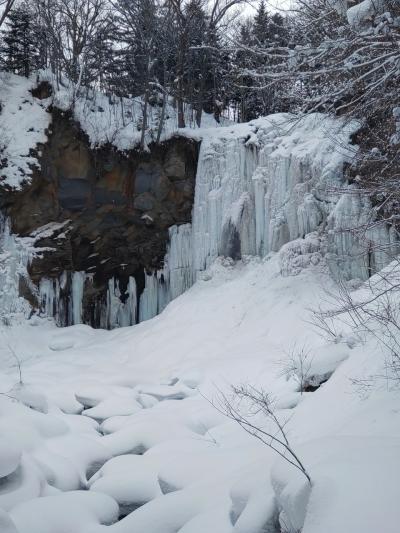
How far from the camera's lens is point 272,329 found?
1074cm

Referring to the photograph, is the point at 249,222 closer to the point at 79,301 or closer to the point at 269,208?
the point at 269,208

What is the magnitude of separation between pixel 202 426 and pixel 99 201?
31.5 ft

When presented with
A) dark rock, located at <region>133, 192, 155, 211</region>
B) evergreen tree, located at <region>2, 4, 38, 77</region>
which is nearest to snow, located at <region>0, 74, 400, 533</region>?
dark rock, located at <region>133, 192, 155, 211</region>

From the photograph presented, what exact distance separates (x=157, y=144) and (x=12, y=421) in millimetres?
10502

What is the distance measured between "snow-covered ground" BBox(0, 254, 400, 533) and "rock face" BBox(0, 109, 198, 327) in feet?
8.55

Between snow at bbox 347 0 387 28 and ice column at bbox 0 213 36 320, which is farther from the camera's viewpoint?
ice column at bbox 0 213 36 320

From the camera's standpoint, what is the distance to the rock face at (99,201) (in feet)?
49.3

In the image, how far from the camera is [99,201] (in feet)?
50.9

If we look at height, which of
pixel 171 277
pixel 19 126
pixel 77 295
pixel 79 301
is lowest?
pixel 79 301

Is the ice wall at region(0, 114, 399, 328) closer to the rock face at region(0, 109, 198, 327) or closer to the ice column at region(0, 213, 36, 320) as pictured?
the ice column at region(0, 213, 36, 320)

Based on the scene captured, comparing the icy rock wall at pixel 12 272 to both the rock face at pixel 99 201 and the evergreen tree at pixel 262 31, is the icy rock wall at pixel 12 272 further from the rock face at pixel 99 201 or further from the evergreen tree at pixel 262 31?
the evergreen tree at pixel 262 31

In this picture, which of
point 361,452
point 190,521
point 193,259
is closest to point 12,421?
point 190,521

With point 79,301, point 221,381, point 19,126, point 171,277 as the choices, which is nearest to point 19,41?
point 19,126

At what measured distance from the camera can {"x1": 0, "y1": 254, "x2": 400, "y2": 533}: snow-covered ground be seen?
11.2 ft
